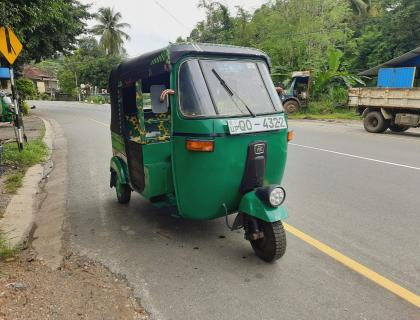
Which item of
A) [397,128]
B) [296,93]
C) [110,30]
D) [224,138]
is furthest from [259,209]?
[110,30]

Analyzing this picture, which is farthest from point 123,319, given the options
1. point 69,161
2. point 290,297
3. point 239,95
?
point 69,161

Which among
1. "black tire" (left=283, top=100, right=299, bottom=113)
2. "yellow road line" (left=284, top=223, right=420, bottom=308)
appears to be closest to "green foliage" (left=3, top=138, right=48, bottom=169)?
"yellow road line" (left=284, top=223, right=420, bottom=308)

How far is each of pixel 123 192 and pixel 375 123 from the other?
12.0 m

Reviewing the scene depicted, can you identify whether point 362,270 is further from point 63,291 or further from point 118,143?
point 118,143

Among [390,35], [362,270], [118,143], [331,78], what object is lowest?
[362,270]

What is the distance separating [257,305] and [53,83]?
92.6m

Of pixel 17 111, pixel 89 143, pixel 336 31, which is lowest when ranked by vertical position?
pixel 89 143

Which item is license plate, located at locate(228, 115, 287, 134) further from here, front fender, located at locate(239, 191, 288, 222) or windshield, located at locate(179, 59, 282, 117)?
front fender, located at locate(239, 191, 288, 222)

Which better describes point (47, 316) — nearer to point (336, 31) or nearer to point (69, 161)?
point (69, 161)

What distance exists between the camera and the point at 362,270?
3.55 meters

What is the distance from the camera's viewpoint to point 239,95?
3.94 meters

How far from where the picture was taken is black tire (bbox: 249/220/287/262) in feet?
11.9

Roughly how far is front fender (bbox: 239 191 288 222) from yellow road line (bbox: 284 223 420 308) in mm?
737

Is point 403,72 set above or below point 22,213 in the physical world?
above
